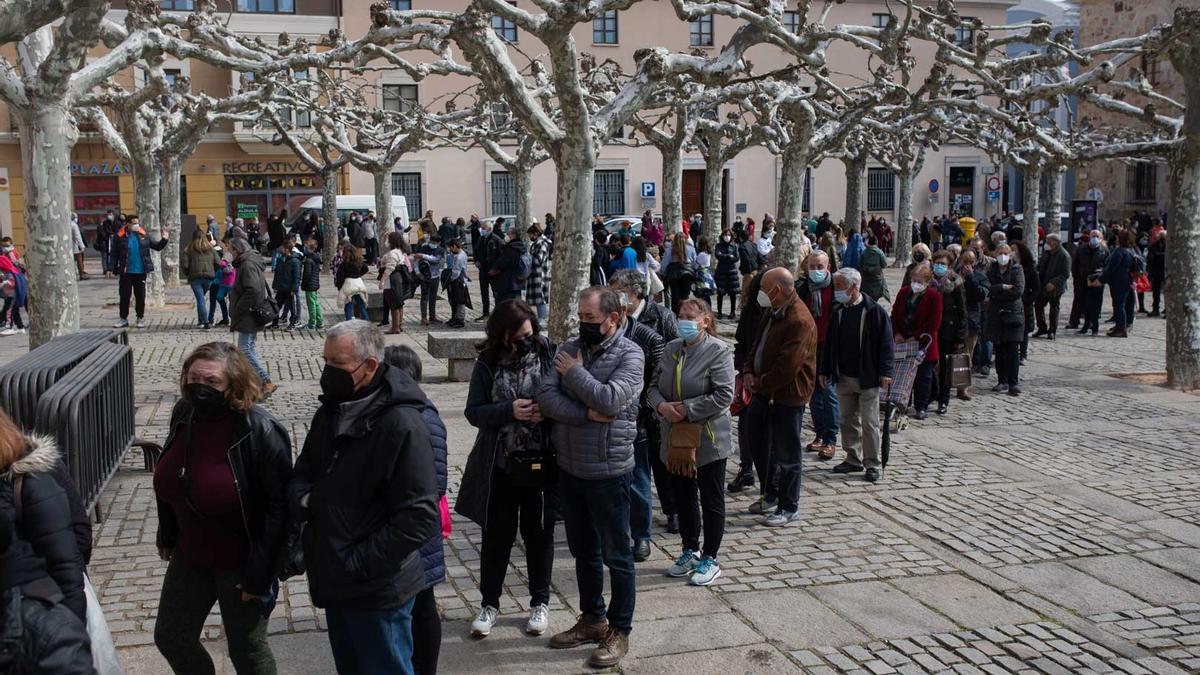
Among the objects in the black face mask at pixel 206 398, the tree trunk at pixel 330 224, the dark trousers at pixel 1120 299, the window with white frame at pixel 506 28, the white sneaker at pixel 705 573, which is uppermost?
the window with white frame at pixel 506 28

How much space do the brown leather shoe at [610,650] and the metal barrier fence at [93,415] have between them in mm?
3232

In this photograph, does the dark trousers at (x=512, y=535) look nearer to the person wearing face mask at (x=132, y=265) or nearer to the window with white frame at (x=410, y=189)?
the person wearing face mask at (x=132, y=265)

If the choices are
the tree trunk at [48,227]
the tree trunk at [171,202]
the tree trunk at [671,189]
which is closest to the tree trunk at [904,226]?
the tree trunk at [671,189]

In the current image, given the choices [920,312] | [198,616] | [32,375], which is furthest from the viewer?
[920,312]

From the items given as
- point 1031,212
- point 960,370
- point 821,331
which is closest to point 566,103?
point 821,331

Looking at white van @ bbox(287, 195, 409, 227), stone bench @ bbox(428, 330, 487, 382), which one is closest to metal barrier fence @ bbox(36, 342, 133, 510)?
stone bench @ bbox(428, 330, 487, 382)

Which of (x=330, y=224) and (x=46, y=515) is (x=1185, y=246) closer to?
(x=46, y=515)

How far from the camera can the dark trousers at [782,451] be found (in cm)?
754

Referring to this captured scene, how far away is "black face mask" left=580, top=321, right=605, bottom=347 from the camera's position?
17.6 feet

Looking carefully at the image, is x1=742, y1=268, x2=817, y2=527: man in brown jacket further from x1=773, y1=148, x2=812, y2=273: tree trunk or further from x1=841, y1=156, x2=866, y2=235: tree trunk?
x1=841, y1=156, x2=866, y2=235: tree trunk

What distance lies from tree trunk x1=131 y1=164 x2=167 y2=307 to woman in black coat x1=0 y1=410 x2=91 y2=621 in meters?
18.4

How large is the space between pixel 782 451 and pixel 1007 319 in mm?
6060

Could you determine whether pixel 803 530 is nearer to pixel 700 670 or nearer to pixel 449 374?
pixel 700 670

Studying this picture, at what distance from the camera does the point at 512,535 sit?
5.62m
